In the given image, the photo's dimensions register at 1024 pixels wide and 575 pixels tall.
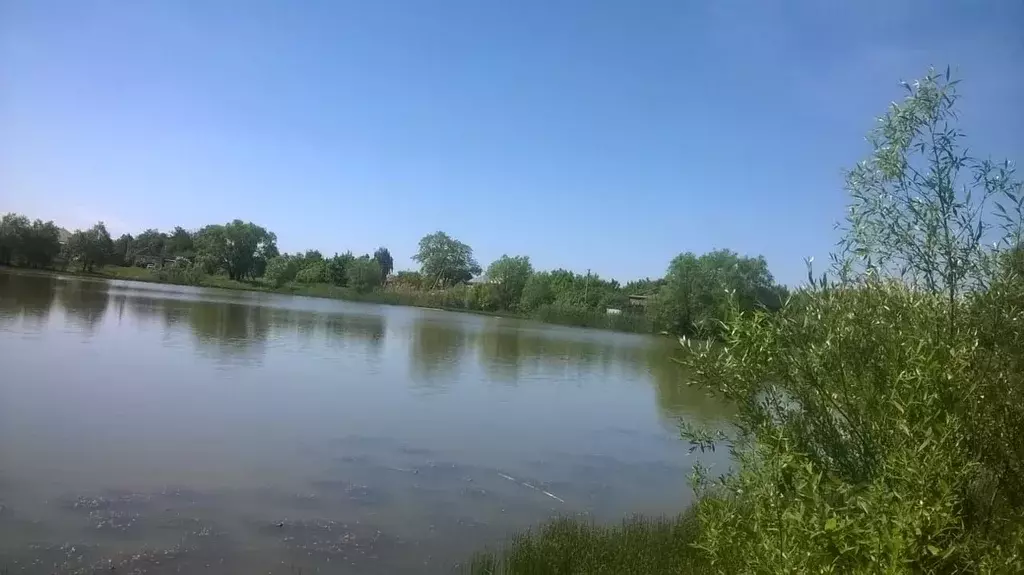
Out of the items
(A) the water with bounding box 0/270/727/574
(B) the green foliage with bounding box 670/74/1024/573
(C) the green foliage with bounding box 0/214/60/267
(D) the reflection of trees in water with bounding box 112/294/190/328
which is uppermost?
(C) the green foliage with bounding box 0/214/60/267

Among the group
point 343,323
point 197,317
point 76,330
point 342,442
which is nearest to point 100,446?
point 342,442

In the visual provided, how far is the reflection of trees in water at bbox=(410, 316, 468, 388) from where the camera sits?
26.2 meters

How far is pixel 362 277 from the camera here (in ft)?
297

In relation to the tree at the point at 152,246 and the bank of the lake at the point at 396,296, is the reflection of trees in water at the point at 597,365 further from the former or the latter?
the tree at the point at 152,246

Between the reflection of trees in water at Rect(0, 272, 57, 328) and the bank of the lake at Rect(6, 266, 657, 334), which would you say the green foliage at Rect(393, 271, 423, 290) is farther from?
the reflection of trees in water at Rect(0, 272, 57, 328)

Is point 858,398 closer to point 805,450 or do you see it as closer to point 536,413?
point 805,450

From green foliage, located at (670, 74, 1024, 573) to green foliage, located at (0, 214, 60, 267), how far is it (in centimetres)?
3483

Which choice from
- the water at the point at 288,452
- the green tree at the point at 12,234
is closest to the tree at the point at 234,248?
the green tree at the point at 12,234

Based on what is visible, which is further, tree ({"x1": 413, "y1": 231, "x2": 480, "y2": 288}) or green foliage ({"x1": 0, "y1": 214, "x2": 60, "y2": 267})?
tree ({"x1": 413, "y1": 231, "x2": 480, "y2": 288})

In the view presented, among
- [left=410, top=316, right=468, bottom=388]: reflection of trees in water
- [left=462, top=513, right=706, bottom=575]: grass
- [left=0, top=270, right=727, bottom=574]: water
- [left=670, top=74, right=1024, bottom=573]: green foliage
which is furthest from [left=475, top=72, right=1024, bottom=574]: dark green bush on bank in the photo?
[left=410, top=316, right=468, bottom=388]: reflection of trees in water

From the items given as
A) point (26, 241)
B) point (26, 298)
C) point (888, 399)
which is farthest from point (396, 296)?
point (888, 399)

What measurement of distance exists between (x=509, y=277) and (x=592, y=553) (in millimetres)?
87190

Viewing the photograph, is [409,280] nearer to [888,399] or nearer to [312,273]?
[312,273]

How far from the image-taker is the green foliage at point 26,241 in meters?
31.7
